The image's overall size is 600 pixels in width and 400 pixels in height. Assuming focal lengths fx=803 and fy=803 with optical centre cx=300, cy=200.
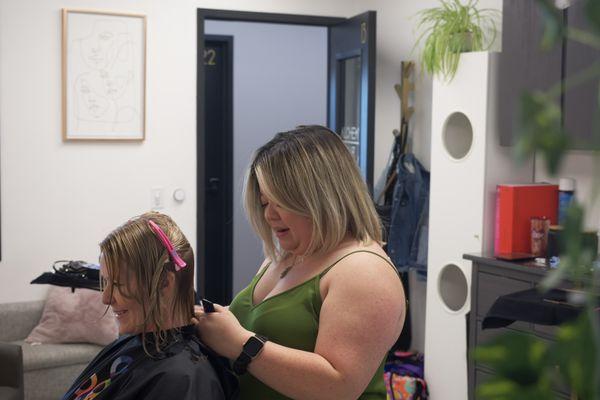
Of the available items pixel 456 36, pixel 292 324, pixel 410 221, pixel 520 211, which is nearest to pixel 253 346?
pixel 292 324

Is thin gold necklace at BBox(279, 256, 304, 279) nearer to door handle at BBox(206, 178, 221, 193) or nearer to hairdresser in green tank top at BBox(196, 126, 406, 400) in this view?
hairdresser in green tank top at BBox(196, 126, 406, 400)

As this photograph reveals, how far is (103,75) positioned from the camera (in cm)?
446

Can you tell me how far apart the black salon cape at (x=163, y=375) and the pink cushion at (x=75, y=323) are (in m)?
2.43

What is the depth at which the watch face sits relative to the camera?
57.8 inches

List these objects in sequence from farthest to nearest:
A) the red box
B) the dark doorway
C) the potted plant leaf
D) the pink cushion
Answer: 1. the dark doorway
2. the pink cushion
3. the potted plant leaf
4. the red box

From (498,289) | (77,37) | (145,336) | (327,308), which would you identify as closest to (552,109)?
(327,308)

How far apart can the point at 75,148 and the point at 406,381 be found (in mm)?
2187

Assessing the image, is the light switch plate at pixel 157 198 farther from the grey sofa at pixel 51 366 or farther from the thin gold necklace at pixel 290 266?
the thin gold necklace at pixel 290 266

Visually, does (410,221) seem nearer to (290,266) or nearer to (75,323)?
(75,323)

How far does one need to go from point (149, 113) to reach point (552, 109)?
14.5 ft

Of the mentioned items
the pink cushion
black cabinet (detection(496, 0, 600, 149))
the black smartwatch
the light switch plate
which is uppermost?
black cabinet (detection(496, 0, 600, 149))

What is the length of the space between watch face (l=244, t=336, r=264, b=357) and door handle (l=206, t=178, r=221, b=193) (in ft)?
15.5

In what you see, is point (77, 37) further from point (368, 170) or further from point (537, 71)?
point (537, 71)

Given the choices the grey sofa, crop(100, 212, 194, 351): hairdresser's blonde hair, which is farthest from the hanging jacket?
crop(100, 212, 194, 351): hairdresser's blonde hair
